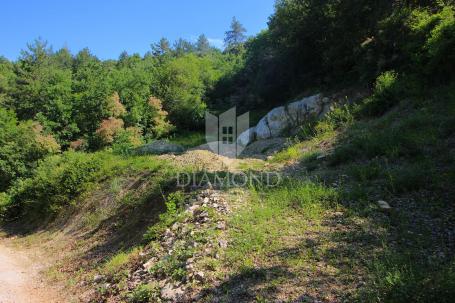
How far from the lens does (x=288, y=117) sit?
55.9 feet

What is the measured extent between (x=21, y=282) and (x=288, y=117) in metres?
12.7

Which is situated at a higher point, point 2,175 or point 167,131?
point 167,131

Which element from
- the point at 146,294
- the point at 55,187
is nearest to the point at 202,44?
the point at 55,187

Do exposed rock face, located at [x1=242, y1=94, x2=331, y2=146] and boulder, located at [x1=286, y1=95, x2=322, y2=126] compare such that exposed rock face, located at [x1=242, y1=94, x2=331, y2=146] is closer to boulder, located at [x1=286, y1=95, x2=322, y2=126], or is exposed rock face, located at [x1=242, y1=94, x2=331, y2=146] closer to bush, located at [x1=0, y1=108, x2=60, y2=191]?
boulder, located at [x1=286, y1=95, x2=322, y2=126]

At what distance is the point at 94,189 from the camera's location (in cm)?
1345

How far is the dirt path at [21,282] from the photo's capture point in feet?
22.2

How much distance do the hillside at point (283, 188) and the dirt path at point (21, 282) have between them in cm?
8

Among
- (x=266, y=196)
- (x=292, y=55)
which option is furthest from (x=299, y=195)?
(x=292, y=55)

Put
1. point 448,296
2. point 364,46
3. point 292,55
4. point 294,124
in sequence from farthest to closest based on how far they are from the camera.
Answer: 1. point 292,55
2. point 294,124
3. point 364,46
4. point 448,296

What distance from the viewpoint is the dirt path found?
6.77 m

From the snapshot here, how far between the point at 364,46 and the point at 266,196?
10.8 meters

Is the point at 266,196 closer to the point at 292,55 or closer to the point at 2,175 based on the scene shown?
the point at 292,55

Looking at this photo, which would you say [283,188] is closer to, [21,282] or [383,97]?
[21,282]

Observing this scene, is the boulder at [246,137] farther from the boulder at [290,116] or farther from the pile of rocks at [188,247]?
the pile of rocks at [188,247]
